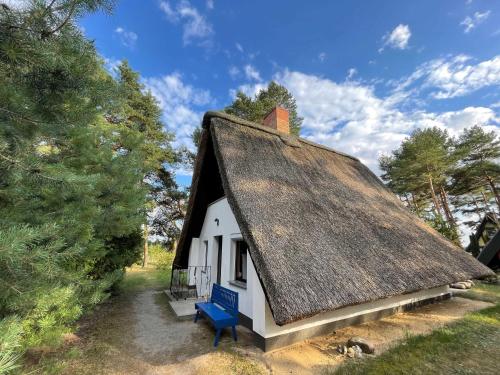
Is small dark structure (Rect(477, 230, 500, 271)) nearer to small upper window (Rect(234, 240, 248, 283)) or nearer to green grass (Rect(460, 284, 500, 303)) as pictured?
green grass (Rect(460, 284, 500, 303))

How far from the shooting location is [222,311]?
4895 mm

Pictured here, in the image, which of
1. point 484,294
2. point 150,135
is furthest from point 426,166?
point 150,135

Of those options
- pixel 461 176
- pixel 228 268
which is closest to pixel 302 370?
pixel 228 268

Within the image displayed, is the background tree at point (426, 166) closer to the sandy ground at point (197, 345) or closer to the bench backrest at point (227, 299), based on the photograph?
the sandy ground at point (197, 345)

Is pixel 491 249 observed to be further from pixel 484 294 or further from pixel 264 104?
pixel 264 104

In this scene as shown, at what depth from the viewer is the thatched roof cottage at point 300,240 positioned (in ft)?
12.7

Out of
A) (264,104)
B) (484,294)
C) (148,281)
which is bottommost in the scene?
(148,281)

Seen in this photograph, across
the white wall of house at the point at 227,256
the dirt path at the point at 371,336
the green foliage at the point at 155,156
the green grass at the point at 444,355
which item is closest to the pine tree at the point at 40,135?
the white wall of house at the point at 227,256

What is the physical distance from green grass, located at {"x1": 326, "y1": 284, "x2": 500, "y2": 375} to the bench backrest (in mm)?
1965

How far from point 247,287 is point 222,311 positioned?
2.36 ft

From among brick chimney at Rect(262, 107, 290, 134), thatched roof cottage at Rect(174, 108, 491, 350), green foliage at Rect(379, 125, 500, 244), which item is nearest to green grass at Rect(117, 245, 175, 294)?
thatched roof cottage at Rect(174, 108, 491, 350)

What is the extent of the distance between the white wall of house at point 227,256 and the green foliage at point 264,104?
12580 mm

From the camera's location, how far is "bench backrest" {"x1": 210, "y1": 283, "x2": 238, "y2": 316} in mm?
4668

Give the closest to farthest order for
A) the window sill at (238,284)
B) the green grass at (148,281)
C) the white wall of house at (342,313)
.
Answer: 1. the white wall of house at (342,313)
2. the window sill at (238,284)
3. the green grass at (148,281)
